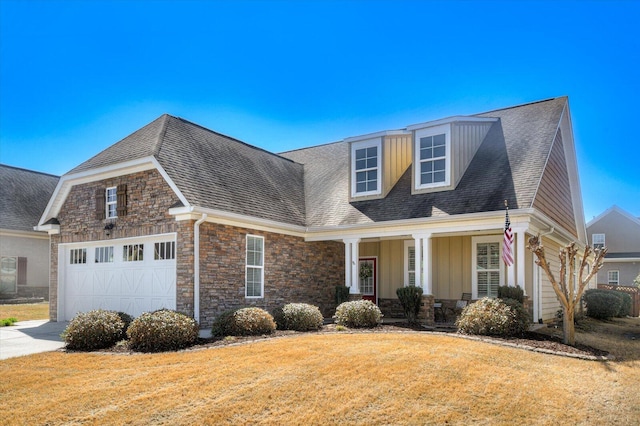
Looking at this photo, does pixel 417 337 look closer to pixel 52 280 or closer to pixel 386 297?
pixel 386 297

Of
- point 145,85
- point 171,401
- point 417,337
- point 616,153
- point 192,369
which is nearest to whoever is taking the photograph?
point 171,401

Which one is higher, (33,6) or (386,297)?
(33,6)

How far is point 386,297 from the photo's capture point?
59.2ft

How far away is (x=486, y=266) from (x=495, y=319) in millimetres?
4795

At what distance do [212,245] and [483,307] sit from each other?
24.0ft

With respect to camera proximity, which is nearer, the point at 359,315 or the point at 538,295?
the point at 359,315

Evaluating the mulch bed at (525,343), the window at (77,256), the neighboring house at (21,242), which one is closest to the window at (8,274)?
the neighboring house at (21,242)

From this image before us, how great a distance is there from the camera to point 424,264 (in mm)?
14719

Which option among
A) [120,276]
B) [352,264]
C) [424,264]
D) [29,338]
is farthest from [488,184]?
[29,338]

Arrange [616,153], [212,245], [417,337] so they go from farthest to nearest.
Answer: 1. [616,153]
2. [212,245]
3. [417,337]

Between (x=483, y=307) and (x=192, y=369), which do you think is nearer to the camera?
(x=192, y=369)

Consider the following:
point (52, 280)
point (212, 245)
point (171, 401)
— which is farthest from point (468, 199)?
point (52, 280)

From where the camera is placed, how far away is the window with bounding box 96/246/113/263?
1570 centimetres

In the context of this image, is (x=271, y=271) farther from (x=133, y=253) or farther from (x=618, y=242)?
(x=618, y=242)
